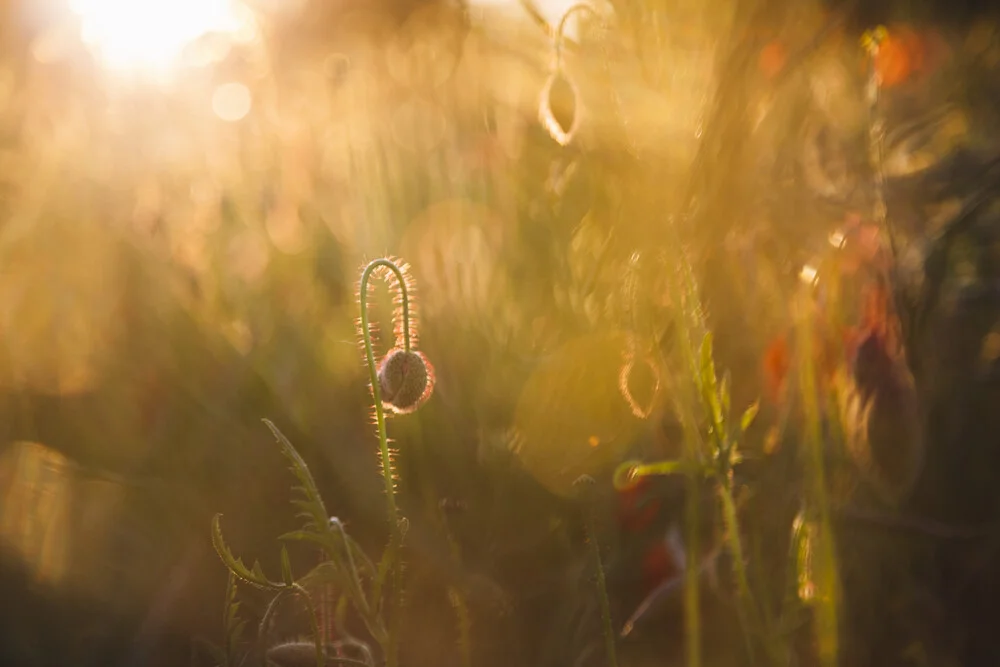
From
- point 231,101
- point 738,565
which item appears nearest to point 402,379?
point 738,565

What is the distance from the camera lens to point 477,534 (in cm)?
170

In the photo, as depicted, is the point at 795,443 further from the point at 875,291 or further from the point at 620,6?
the point at 620,6

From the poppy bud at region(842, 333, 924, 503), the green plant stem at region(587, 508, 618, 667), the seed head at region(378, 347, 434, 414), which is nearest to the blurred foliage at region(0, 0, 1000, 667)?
the poppy bud at region(842, 333, 924, 503)

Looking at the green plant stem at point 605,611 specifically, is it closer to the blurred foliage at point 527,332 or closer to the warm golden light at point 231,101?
the blurred foliage at point 527,332

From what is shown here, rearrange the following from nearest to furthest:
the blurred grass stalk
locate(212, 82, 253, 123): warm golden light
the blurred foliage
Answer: the blurred grass stalk, the blurred foliage, locate(212, 82, 253, 123): warm golden light

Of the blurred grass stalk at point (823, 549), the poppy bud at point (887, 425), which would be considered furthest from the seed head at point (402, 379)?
the poppy bud at point (887, 425)

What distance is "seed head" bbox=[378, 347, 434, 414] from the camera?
4.57ft

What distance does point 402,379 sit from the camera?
4.57ft

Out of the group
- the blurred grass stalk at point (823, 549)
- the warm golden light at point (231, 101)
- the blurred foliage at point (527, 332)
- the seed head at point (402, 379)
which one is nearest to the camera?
the blurred grass stalk at point (823, 549)

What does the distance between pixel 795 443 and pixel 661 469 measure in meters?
0.53

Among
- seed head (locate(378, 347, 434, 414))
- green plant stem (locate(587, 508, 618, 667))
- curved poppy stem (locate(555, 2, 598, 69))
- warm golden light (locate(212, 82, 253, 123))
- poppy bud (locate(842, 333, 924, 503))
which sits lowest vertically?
green plant stem (locate(587, 508, 618, 667))

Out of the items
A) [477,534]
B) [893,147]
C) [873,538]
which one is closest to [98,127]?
[477,534]

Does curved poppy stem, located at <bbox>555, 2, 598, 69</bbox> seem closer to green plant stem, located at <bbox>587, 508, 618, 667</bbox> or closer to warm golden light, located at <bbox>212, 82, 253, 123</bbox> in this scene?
green plant stem, located at <bbox>587, 508, 618, 667</bbox>

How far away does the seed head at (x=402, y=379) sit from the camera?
1.39m
